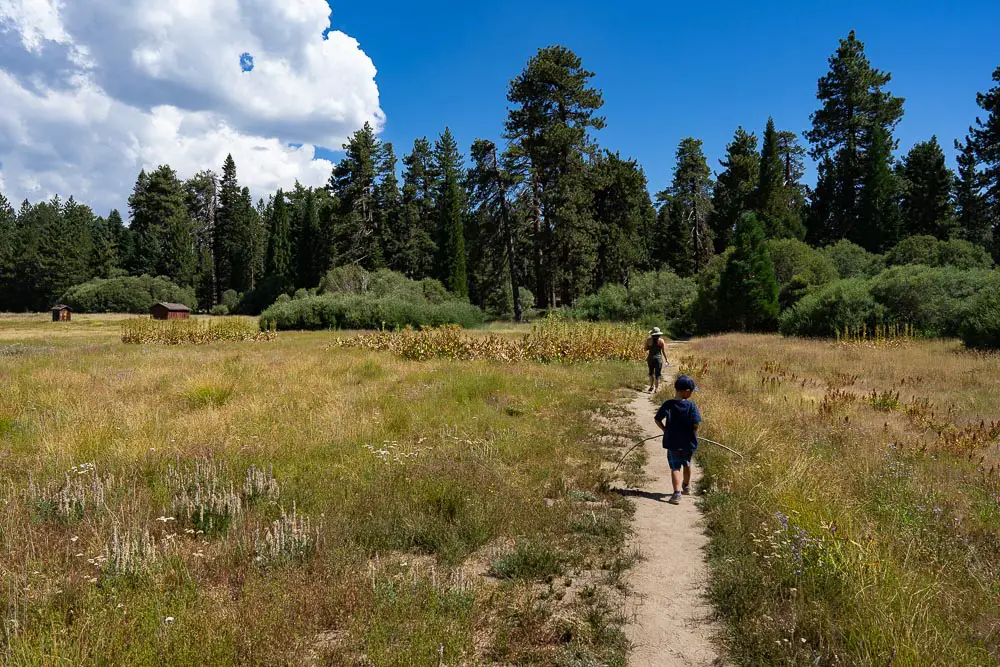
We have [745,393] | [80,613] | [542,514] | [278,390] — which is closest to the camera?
[80,613]

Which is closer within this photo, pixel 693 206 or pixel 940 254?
pixel 940 254

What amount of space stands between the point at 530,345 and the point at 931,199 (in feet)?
147

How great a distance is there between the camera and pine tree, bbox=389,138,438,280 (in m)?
55.3

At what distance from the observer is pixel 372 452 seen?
22.0ft

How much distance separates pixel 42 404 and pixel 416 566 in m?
8.88

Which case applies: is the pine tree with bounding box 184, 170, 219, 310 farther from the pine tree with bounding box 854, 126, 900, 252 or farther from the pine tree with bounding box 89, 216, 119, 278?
the pine tree with bounding box 854, 126, 900, 252

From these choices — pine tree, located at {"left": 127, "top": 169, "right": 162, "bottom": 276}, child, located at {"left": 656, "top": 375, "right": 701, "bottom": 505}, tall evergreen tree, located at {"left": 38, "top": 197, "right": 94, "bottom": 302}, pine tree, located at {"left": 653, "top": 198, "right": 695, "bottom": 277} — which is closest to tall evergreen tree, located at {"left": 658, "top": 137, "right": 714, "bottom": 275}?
pine tree, located at {"left": 653, "top": 198, "right": 695, "bottom": 277}

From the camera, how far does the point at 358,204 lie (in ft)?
174

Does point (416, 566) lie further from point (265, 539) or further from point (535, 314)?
point (535, 314)

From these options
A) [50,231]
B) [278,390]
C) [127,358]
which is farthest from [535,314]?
[50,231]

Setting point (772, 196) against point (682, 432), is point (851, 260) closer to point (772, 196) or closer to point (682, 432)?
point (772, 196)

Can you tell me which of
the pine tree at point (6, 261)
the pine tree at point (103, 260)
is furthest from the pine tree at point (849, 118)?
the pine tree at point (6, 261)

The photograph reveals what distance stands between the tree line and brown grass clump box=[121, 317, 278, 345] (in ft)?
64.4

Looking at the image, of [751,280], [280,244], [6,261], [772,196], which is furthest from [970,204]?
[6,261]
